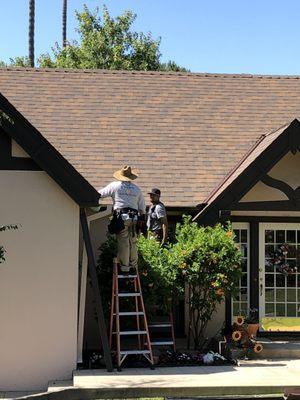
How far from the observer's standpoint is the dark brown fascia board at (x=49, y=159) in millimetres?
9320

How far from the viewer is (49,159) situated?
938cm

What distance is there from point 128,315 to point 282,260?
3801 mm

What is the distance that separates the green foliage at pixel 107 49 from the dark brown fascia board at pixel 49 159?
20.7 m

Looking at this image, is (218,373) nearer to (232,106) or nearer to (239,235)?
(239,235)

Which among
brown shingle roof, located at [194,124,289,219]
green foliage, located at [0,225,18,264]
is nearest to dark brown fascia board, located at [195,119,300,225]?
brown shingle roof, located at [194,124,289,219]

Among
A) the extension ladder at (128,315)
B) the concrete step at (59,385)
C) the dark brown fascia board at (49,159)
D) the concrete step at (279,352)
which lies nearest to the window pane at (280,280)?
the concrete step at (279,352)

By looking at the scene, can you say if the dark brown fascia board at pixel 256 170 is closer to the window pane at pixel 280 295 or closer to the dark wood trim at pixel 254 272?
the dark wood trim at pixel 254 272

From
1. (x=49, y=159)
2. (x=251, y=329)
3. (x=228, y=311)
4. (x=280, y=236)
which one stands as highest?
(x=49, y=159)

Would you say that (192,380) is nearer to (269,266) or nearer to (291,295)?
(269,266)

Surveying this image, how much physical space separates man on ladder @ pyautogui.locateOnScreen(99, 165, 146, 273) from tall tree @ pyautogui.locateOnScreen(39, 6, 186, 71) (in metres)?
20.5

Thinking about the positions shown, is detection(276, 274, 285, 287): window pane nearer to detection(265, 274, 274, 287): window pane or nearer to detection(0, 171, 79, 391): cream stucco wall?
detection(265, 274, 274, 287): window pane

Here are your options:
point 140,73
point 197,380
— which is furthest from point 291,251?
point 140,73

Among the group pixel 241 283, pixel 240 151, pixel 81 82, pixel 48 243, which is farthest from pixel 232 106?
pixel 48 243

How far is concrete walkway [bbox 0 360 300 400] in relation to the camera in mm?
8242
